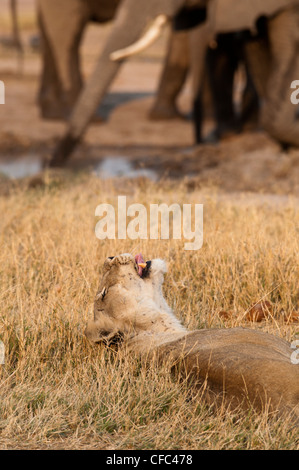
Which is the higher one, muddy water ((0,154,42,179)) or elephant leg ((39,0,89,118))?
elephant leg ((39,0,89,118))

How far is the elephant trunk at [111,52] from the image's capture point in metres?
9.95

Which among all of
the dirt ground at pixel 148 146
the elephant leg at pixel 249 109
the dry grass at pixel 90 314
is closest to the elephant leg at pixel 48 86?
the dirt ground at pixel 148 146

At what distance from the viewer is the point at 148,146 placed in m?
13.1

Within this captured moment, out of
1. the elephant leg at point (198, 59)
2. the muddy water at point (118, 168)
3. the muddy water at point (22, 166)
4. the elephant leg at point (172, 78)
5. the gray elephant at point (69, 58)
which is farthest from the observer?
the elephant leg at point (172, 78)

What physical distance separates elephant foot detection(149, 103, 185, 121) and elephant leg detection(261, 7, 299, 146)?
4324 mm

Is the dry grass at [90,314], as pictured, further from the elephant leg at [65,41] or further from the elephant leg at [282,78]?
the elephant leg at [65,41]

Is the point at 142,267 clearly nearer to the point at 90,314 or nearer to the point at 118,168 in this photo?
the point at 90,314

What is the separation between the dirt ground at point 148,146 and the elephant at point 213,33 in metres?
0.55

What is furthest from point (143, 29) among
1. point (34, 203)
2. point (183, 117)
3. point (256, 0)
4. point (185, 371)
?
point (185, 371)

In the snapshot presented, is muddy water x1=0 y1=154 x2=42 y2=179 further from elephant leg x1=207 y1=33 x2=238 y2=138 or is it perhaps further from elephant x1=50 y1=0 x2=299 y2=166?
elephant leg x1=207 y1=33 x2=238 y2=138

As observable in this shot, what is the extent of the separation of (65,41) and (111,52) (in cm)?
406

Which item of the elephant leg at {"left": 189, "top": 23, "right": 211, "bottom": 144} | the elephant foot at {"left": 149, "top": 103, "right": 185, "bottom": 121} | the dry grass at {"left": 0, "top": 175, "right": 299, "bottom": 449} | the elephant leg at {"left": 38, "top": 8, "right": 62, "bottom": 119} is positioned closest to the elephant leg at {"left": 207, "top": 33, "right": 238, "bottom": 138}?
the elephant leg at {"left": 189, "top": 23, "right": 211, "bottom": 144}

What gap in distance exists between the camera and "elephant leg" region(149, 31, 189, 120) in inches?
569

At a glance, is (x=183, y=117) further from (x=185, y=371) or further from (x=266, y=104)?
(x=185, y=371)
